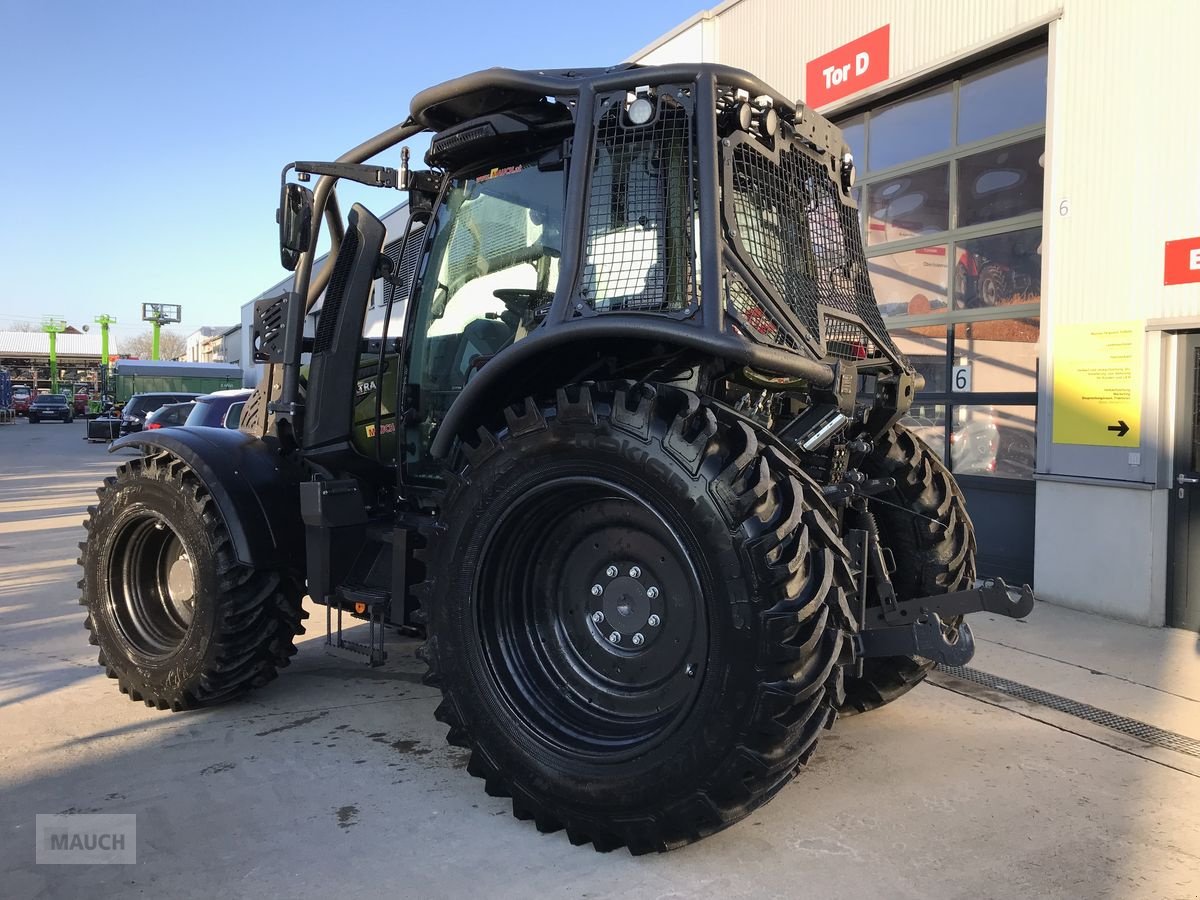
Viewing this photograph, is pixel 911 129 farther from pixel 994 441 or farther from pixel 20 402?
pixel 20 402

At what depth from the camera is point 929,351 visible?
834 cm

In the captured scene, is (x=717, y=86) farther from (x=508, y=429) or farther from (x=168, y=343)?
(x=168, y=343)

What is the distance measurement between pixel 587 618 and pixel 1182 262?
5.00 meters

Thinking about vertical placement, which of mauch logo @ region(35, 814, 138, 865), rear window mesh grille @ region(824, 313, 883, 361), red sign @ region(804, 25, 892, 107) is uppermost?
red sign @ region(804, 25, 892, 107)

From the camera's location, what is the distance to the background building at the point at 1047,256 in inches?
244

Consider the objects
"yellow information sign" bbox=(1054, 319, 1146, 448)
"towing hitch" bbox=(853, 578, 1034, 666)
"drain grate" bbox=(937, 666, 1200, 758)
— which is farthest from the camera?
"yellow information sign" bbox=(1054, 319, 1146, 448)

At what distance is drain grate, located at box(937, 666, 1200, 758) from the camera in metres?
4.23

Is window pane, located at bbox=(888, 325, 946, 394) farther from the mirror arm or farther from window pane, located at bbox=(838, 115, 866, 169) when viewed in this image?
the mirror arm

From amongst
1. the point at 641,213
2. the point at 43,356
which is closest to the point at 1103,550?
the point at 641,213

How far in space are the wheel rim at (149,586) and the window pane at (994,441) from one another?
604 centimetres

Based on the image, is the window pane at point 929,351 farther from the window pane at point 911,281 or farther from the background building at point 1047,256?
the window pane at point 911,281

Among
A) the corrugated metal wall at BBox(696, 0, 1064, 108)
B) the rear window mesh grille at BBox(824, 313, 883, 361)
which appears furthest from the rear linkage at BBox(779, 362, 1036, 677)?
the corrugated metal wall at BBox(696, 0, 1064, 108)

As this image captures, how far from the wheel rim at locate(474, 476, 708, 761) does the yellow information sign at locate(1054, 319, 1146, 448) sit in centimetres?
463

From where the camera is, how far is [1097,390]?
657cm
